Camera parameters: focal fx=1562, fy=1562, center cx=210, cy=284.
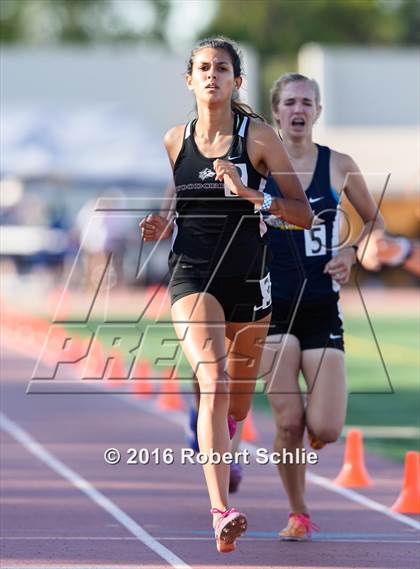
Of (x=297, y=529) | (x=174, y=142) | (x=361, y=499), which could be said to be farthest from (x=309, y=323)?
(x=361, y=499)

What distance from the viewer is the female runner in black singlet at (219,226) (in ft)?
23.6

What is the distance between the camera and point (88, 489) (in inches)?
403

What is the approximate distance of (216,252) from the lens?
24.1ft

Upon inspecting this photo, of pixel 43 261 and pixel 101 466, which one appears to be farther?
pixel 43 261

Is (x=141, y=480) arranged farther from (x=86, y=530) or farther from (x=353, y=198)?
(x=353, y=198)

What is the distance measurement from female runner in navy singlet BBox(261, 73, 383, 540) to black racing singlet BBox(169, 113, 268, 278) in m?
0.90

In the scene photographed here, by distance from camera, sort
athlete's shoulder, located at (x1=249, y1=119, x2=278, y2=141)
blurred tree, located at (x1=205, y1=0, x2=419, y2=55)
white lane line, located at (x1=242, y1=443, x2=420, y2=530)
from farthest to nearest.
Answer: blurred tree, located at (x1=205, y1=0, x2=419, y2=55) < white lane line, located at (x1=242, y1=443, x2=420, y2=530) < athlete's shoulder, located at (x1=249, y1=119, x2=278, y2=141)

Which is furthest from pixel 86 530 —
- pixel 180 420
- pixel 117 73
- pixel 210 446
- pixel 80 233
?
pixel 117 73

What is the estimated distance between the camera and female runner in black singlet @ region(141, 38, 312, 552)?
7203 mm

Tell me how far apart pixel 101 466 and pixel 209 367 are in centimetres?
427

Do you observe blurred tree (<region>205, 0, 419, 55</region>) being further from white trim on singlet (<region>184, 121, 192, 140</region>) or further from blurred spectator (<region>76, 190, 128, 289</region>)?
white trim on singlet (<region>184, 121, 192, 140</region>)

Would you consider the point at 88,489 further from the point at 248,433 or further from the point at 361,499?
the point at 248,433

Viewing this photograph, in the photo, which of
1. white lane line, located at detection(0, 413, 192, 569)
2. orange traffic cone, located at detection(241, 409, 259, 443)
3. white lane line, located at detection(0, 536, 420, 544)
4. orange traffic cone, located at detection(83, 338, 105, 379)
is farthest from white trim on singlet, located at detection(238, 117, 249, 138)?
orange traffic cone, located at detection(83, 338, 105, 379)

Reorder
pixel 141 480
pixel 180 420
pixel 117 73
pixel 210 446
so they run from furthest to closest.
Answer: pixel 117 73 < pixel 180 420 < pixel 141 480 < pixel 210 446
